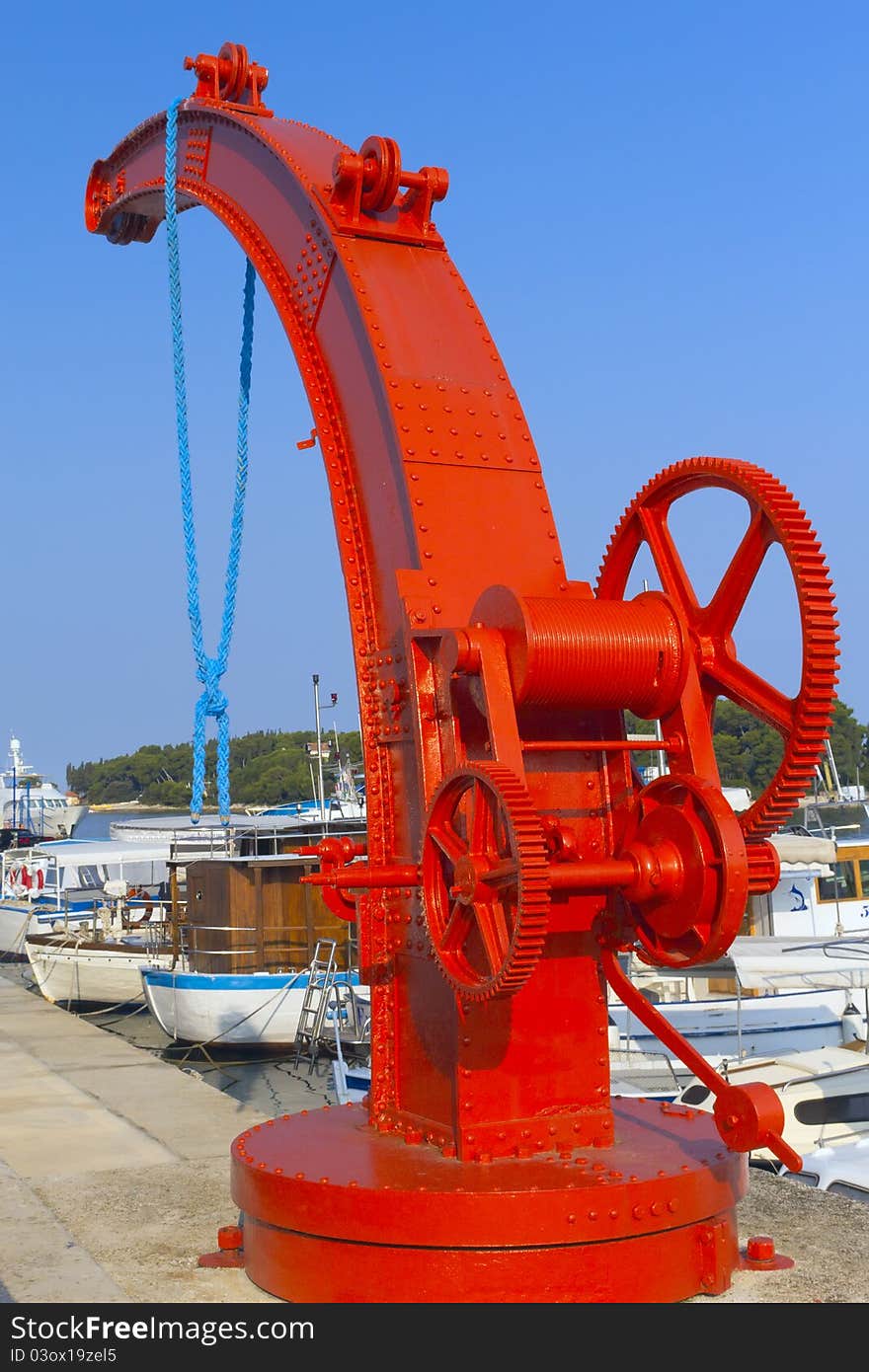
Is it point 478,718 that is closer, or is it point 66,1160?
point 478,718

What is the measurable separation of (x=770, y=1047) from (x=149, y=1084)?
9946 millimetres

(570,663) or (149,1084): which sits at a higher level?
(570,663)

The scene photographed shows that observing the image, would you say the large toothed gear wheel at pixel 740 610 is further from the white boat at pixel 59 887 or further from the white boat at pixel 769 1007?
the white boat at pixel 59 887

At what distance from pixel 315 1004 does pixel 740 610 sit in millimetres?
16154

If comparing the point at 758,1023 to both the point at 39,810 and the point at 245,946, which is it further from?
the point at 39,810

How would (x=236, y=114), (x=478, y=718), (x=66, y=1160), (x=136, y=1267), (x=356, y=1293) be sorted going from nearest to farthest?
(x=356, y=1293)
(x=478, y=718)
(x=136, y=1267)
(x=236, y=114)
(x=66, y=1160)

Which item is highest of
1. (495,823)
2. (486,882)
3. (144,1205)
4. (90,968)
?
(495,823)

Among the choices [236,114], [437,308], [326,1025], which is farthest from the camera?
[326,1025]

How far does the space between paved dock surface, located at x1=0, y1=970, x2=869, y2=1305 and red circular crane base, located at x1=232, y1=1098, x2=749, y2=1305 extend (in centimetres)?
24

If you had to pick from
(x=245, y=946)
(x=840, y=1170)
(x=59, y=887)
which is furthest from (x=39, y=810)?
(x=840, y=1170)

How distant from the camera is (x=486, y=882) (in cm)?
423

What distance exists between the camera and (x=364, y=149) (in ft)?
18.7

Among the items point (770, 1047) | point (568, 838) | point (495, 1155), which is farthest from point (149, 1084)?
point (770, 1047)
